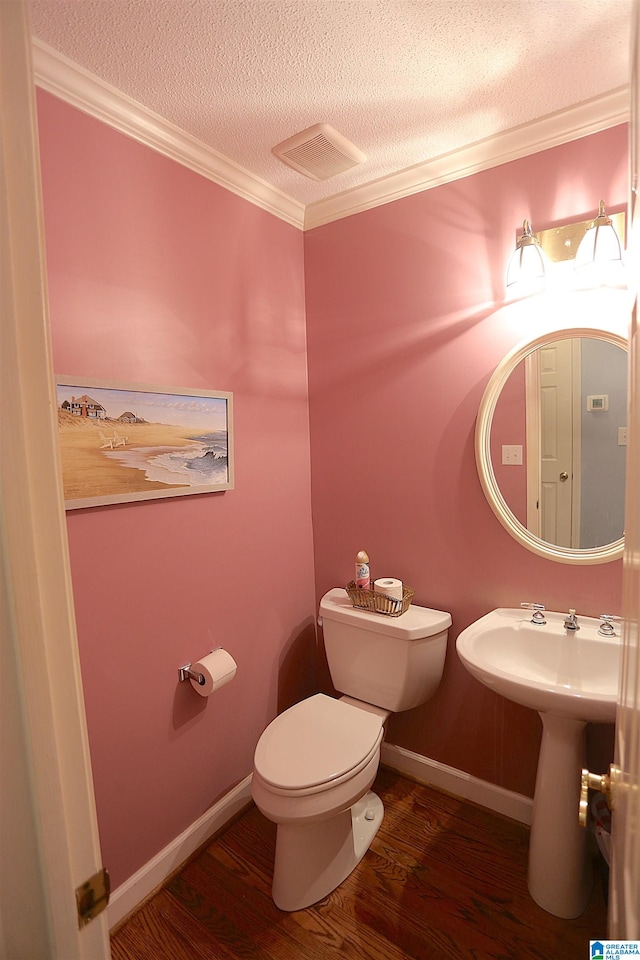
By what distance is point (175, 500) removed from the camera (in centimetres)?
166

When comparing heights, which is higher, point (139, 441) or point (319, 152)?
point (319, 152)

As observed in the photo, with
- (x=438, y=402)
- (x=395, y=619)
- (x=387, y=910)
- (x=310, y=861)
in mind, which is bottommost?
(x=387, y=910)

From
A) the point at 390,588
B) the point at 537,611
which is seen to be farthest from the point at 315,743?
the point at 537,611

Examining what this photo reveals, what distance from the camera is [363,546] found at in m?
2.13

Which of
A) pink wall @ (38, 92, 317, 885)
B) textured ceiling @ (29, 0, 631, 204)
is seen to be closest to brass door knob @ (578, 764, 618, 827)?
pink wall @ (38, 92, 317, 885)

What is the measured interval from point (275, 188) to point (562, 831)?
8.31ft

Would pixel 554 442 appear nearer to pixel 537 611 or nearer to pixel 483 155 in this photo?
pixel 537 611

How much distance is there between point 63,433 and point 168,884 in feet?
5.12

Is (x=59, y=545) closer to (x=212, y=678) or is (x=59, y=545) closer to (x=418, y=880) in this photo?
(x=212, y=678)

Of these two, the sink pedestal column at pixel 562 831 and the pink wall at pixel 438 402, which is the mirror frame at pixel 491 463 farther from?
the sink pedestal column at pixel 562 831

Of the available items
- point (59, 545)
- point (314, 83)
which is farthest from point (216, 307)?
point (59, 545)

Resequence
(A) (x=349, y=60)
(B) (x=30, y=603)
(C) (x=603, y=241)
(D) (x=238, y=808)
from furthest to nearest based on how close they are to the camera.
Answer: (D) (x=238, y=808) < (C) (x=603, y=241) < (A) (x=349, y=60) < (B) (x=30, y=603)

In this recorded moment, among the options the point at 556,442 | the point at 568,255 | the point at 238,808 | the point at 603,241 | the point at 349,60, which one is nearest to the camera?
the point at 349,60

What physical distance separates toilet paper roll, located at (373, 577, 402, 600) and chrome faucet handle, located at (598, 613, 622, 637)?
68 cm
